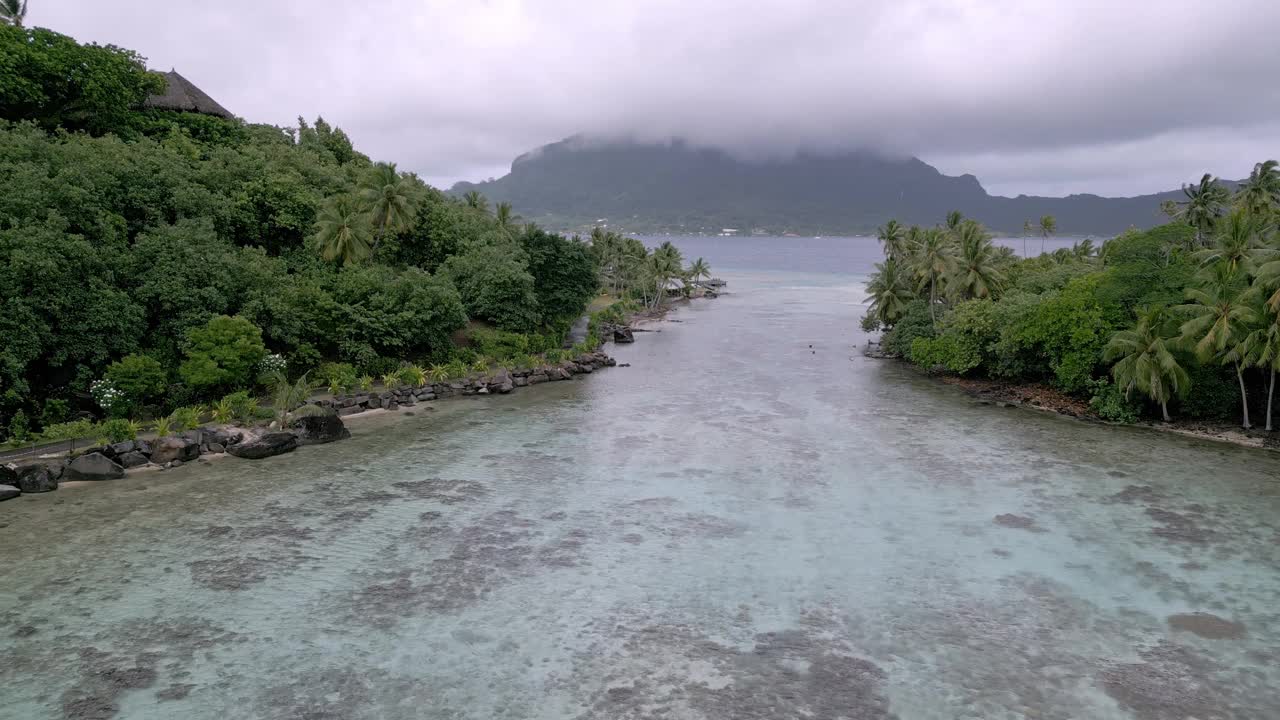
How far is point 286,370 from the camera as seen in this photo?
4294 cm

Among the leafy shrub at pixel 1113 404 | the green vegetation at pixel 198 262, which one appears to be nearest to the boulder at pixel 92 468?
the green vegetation at pixel 198 262

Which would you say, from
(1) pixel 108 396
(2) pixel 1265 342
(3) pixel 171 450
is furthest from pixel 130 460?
(2) pixel 1265 342

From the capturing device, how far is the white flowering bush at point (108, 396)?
3309cm

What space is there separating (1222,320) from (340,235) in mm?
48495

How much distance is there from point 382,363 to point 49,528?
23.0 m

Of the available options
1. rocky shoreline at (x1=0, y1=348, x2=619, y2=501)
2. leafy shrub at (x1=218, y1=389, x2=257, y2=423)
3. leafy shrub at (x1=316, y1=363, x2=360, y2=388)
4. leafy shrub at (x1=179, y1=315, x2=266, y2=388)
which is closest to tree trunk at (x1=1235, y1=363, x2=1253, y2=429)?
rocky shoreline at (x1=0, y1=348, x2=619, y2=501)

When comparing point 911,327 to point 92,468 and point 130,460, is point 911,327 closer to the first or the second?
point 130,460

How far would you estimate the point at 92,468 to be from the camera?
94.7 feet

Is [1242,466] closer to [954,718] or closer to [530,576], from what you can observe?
[954,718]

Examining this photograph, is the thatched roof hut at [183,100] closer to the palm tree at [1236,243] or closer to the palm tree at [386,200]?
the palm tree at [386,200]

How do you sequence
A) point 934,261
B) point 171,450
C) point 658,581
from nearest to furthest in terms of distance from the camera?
point 658,581
point 171,450
point 934,261

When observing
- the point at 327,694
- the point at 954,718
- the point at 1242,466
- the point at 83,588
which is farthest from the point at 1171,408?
the point at 83,588

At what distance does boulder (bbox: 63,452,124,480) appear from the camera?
94.1 feet

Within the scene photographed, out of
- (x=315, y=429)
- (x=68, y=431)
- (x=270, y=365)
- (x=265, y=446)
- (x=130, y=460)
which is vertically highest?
(x=270, y=365)
